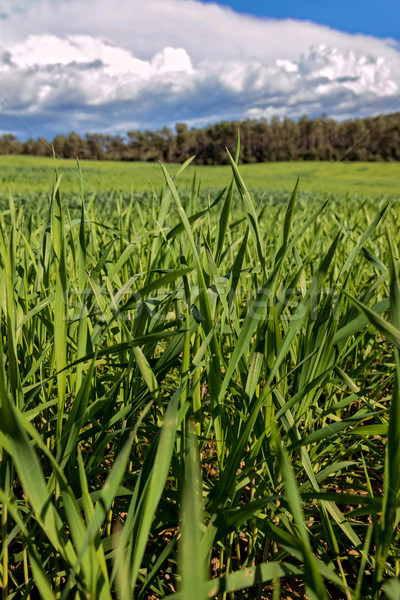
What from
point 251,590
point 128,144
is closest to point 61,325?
point 251,590

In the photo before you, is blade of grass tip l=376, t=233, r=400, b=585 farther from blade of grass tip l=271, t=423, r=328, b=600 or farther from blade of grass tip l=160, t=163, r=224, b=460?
blade of grass tip l=160, t=163, r=224, b=460

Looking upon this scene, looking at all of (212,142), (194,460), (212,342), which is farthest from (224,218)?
(212,142)

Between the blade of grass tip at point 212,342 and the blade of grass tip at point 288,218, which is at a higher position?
the blade of grass tip at point 288,218

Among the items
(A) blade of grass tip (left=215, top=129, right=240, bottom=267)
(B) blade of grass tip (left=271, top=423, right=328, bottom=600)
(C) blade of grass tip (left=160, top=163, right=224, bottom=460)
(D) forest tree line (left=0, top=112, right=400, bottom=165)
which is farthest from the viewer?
(D) forest tree line (left=0, top=112, right=400, bottom=165)

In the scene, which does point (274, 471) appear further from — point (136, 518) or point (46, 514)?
point (46, 514)

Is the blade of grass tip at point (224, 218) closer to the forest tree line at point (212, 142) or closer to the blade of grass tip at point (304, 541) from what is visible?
the blade of grass tip at point (304, 541)

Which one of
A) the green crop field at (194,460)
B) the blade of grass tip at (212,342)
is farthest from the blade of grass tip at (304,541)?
the blade of grass tip at (212,342)

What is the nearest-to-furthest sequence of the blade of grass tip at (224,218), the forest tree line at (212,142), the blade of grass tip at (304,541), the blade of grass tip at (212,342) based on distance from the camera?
the blade of grass tip at (304,541), the blade of grass tip at (212,342), the blade of grass tip at (224,218), the forest tree line at (212,142)

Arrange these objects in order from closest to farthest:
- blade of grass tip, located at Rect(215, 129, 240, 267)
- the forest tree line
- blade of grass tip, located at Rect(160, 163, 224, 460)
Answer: blade of grass tip, located at Rect(160, 163, 224, 460) < blade of grass tip, located at Rect(215, 129, 240, 267) < the forest tree line

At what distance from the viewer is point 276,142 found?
5262 centimetres

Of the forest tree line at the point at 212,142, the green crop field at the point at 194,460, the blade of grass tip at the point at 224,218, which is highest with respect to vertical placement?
the forest tree line at the point at 212,142

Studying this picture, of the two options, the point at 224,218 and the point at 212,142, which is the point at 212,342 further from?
the point at 212,142

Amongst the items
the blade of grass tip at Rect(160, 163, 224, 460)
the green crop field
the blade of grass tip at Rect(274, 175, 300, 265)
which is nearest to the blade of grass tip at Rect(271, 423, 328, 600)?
the green crop field

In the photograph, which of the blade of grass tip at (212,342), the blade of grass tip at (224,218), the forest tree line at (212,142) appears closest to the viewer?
the blade of grass tip at (212,342)
